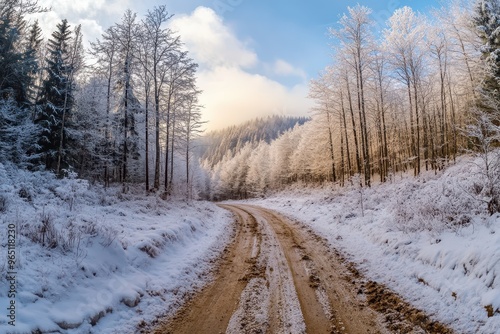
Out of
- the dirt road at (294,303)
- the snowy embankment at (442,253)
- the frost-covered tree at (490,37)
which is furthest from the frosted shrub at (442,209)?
the frost-covered tree at (490,37)

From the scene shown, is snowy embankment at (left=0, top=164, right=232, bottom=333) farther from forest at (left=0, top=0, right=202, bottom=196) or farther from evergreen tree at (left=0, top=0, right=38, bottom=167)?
forest at (left=0, top=0, right=202, bottom=196)

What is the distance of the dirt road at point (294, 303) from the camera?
4.64 meters

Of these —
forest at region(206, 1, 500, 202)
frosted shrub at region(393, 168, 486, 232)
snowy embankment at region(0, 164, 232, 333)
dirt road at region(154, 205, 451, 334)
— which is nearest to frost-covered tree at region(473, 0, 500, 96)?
forest at region(206, 1, 500, 202)

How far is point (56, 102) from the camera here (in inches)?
801

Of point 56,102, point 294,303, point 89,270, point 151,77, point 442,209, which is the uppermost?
point 151,77

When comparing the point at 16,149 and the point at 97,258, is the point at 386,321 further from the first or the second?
the point at 16,149

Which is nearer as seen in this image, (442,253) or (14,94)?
(442,253)

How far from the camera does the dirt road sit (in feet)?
15.2

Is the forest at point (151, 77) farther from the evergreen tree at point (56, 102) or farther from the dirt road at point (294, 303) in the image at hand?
the dirt road at point (294, 303)

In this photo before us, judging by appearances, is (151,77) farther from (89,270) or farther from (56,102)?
(89,270)

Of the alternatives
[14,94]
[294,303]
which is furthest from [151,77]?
[294,303]

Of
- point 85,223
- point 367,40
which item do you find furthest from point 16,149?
point 367,40

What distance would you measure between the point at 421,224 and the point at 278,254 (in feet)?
14.1

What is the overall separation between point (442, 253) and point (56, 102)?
79.4 ft
